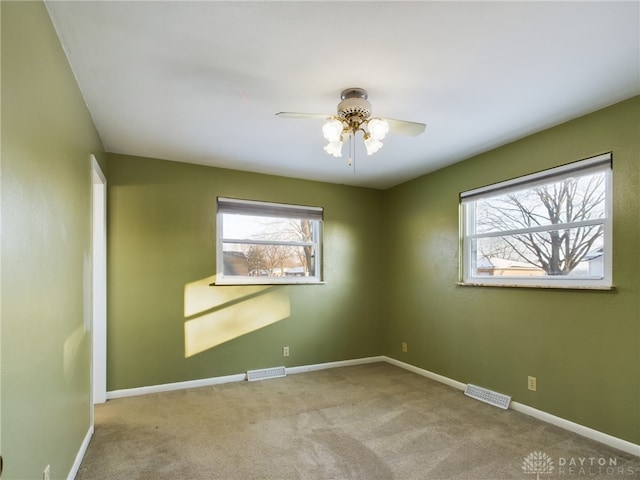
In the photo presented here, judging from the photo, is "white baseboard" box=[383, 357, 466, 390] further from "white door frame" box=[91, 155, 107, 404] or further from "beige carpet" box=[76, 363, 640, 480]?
"white door frame" box=[91, 155, 107, 404]

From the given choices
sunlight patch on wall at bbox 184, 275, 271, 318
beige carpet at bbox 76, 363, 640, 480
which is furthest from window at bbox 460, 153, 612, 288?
sunlight patch on wall at bbox 184, 275, 271, 318

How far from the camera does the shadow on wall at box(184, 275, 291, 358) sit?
3.75 m

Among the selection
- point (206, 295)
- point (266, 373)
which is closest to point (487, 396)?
point (266, 373)

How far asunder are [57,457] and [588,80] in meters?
3.67

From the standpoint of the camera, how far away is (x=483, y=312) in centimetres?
345

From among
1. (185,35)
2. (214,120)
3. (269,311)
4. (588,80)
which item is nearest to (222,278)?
(269,311)

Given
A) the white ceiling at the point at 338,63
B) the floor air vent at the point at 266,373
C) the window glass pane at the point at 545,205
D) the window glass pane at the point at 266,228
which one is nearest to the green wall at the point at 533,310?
the window glass pane at the point at 545,205

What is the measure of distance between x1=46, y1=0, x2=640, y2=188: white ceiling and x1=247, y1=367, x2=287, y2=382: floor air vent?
2.54 metres

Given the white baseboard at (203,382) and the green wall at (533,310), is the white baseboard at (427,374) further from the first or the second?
the white baseboard at (203,382)

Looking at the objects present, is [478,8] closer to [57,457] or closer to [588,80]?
[588,80]

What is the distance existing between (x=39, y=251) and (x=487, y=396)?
3.58 metres

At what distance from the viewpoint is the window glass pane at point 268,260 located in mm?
4082

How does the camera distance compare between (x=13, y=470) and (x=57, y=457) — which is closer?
(x=13, y=470)

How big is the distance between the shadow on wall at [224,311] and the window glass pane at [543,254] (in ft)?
7.53
